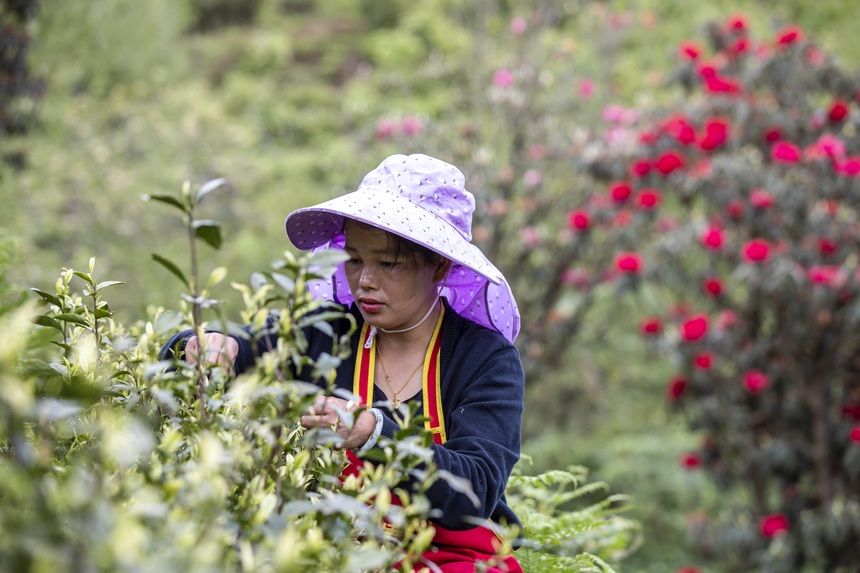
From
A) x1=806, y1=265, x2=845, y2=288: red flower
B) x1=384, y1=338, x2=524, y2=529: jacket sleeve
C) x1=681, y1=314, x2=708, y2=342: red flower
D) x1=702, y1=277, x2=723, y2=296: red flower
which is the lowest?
x1=681, y1=314, x2=708, y2=342: red flower

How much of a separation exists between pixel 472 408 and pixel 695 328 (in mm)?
3368

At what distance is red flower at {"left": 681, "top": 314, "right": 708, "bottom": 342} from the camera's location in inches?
199

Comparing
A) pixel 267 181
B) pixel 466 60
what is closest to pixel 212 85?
pixel 267 181

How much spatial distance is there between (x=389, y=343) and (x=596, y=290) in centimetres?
418

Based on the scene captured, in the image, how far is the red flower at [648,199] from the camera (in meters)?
5.19

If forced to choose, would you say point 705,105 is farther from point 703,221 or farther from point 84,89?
point 84,89

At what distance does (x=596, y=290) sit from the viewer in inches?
247

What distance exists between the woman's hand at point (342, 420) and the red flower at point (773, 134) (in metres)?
4.26

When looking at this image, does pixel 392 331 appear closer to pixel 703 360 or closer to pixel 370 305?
pixel 370 305

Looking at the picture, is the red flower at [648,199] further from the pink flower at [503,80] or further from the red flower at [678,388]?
the pink flower at [503,80]

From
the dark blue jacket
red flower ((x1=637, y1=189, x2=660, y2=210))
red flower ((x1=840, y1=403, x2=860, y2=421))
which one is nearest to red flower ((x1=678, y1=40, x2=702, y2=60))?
red flower ((x1=637, y1=189, x2=660, y2=210))

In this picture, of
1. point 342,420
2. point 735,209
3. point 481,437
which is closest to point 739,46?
point 735,209

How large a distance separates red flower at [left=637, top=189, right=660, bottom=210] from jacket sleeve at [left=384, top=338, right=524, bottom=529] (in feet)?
10.7

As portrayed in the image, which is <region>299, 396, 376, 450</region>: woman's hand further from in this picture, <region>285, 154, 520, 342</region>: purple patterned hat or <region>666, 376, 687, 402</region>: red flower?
<region>666, 376, 687, 402</region>: red flower
